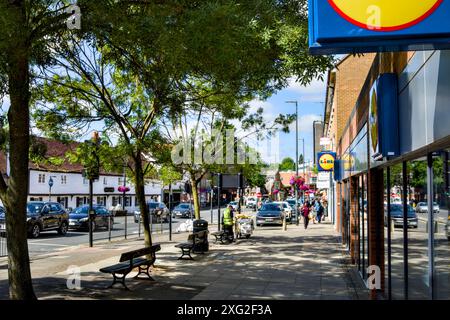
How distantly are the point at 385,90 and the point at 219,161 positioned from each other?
17565 millimetres

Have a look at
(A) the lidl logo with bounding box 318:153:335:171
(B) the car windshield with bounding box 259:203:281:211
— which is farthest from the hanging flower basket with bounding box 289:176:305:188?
(A) the lidl logo with bounding box 318:153:335:171

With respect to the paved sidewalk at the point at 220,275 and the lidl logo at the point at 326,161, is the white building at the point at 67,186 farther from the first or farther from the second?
the paved sidewalk at the point at 220,275

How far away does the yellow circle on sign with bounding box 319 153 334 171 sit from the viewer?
26.3 meters

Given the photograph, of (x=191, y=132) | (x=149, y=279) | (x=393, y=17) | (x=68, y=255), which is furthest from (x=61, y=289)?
(x=191, y=132)

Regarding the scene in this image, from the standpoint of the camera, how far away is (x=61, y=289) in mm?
10617

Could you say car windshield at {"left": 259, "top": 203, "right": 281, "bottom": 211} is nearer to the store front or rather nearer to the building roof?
the building roof

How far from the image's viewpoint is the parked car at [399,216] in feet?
22.4

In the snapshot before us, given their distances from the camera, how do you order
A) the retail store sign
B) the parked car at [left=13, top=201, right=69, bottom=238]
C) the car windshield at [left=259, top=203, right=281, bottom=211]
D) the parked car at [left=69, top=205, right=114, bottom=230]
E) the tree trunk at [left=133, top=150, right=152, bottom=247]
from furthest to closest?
1. the car windshield at [left=259, top=203, right=281, bottom=211]
2. the parked car at [left=69, top=205, right=114, bottom=230]
3. the parked car at [left=13, top=201, right=69, bottom=238]
4. the tree trunk at [left=133, top=150, right=152, bottom=247]
5. the retail store sign

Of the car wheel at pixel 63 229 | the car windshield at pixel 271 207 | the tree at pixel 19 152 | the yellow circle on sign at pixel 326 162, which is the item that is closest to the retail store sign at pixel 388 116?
the tree at pixel 19 152

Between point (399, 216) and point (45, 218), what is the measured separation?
21316 mm

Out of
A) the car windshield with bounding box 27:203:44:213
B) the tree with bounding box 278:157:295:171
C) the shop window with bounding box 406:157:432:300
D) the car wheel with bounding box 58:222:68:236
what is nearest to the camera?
the shop window with bounding box 406:157:432:300

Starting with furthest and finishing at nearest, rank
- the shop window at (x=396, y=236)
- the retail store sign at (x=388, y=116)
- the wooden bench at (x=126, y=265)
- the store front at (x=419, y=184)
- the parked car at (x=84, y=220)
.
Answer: the parked car at (x=84, y=220)
the wooden bench at (x=126, y=265)
the shop window at (x=396, y=236)
the retail store sign at (x=388, y=116)
the store front at (x=419, y=184)

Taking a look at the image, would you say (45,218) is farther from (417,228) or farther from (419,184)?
(419,184)

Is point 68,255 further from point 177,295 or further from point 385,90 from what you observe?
point 385,90
